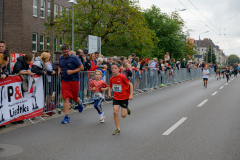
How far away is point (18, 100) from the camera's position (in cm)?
880

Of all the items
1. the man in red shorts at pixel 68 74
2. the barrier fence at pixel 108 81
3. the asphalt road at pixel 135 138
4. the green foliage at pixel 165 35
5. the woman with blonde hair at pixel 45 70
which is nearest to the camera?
the asphalt road at pixel 135 138

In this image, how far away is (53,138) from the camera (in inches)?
276

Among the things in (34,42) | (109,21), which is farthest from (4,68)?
(34,42)

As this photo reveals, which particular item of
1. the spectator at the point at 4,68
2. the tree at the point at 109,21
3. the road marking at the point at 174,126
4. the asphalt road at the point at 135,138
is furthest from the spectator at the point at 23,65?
the tree at the point at 109,21

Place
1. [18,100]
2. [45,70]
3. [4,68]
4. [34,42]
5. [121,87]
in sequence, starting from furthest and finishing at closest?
1. [34,42]
2. [45,70]
3. [18,100]
4. [4,68]
5. [121,87]

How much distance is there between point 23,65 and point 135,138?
4.11 metres

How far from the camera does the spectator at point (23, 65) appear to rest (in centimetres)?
923

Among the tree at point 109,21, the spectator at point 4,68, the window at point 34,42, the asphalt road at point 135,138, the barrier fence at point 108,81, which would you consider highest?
the tree at point 109,21

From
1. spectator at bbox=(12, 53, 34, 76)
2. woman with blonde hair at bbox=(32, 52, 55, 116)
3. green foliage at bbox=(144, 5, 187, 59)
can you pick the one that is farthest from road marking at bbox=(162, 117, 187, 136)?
green foliage at bbox=(144, 5, 187, 59)

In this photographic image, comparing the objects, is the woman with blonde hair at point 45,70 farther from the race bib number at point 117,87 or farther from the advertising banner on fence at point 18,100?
the race bib number at point 117,87

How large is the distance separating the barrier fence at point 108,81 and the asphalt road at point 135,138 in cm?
91

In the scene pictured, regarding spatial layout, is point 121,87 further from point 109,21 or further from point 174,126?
point 109,21

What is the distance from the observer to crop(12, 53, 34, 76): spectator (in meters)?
9.23

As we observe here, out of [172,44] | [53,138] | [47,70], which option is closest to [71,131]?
[53,138]
